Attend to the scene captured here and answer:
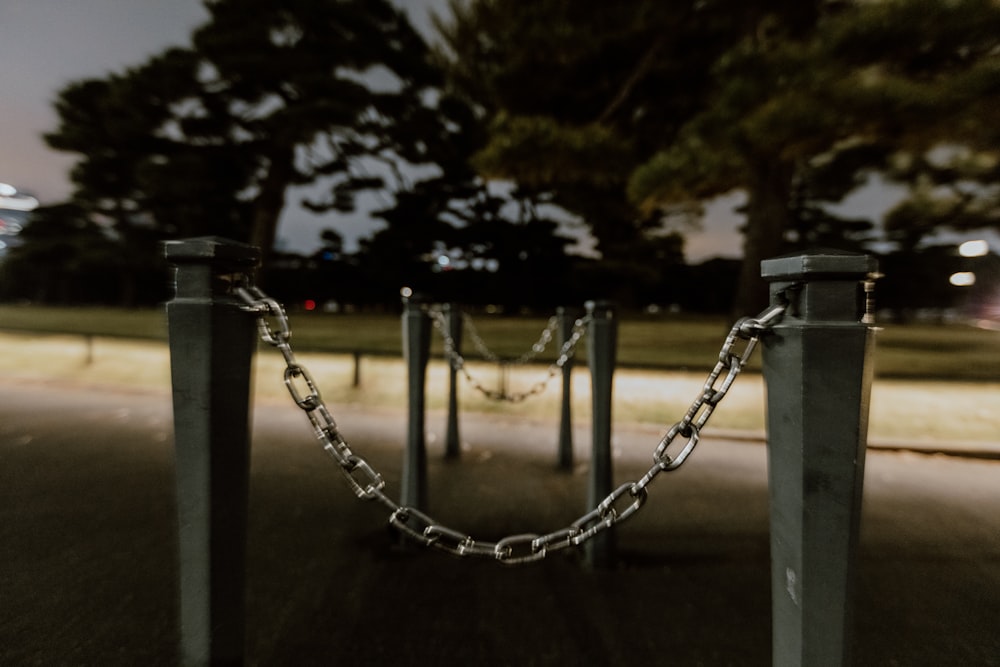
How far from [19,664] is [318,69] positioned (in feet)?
63.3

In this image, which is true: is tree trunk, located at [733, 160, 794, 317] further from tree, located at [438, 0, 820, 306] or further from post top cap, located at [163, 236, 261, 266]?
post top cap, located at [163, 236, 261, 266]

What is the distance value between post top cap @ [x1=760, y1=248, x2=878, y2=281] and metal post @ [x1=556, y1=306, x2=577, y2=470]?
3.04 meters

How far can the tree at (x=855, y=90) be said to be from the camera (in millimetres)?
6688

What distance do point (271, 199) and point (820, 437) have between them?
2267cm

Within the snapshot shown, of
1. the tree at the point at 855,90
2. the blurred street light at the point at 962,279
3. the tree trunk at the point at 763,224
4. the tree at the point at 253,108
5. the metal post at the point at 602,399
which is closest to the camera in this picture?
the metal post at the point at 602,399

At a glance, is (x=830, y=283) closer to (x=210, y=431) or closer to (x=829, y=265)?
(x=829, y=265)

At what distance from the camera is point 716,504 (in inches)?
143

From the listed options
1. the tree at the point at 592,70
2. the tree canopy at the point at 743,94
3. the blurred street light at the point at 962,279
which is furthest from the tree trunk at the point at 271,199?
the blurred street light at the point at 962,279

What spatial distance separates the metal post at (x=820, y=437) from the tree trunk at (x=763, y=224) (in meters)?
9.70

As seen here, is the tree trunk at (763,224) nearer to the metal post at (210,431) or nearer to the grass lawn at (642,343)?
the grass lawn at (642,343)

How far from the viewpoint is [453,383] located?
4266mm

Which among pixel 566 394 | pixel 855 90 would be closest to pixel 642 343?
pixel 855 90

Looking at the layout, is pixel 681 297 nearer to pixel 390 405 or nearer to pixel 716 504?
pixel 390 405

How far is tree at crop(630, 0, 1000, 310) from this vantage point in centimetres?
669
